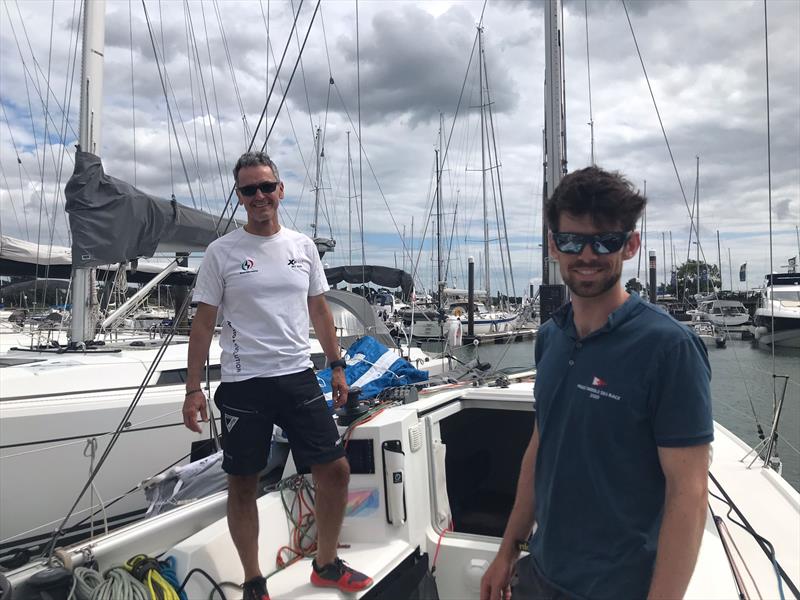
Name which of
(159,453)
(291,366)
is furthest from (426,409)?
(159,453)

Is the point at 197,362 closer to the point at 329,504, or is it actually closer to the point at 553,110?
the point at 329,504

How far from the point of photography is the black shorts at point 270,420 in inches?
85.4

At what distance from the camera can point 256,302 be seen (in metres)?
2.24

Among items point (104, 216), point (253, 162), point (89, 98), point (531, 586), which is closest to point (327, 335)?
point (253, 162)

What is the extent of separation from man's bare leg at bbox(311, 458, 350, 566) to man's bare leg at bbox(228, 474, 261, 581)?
0.26 meters

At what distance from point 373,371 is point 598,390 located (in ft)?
8.49

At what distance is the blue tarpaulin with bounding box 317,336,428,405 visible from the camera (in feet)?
11.5

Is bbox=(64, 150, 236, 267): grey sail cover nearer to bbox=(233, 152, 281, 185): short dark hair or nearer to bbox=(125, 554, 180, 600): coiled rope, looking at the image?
bbox=(233, 152, 281, 185): short dark hair

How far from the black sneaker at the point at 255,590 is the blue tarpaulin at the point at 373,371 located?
1337 mm

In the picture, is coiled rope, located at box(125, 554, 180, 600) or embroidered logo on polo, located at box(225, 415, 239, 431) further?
embroidered logo on polo, located at box(225, 415, 239, 431)

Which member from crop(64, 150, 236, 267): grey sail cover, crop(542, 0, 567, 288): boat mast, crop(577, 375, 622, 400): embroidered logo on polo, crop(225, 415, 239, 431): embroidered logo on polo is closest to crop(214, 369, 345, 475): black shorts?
crop(225, 415, 239, 431): embroidered logo on polo

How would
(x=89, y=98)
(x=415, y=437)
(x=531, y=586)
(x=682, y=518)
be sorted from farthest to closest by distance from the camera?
1. (x=89, y=98)
2. (x=415, y=437)
3. (x=531, y=586)
4. (x=682, y=518)

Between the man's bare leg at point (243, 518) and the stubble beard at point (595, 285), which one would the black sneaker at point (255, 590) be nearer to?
the man's bare leg at point (243, 518)

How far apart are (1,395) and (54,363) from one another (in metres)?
0.87
